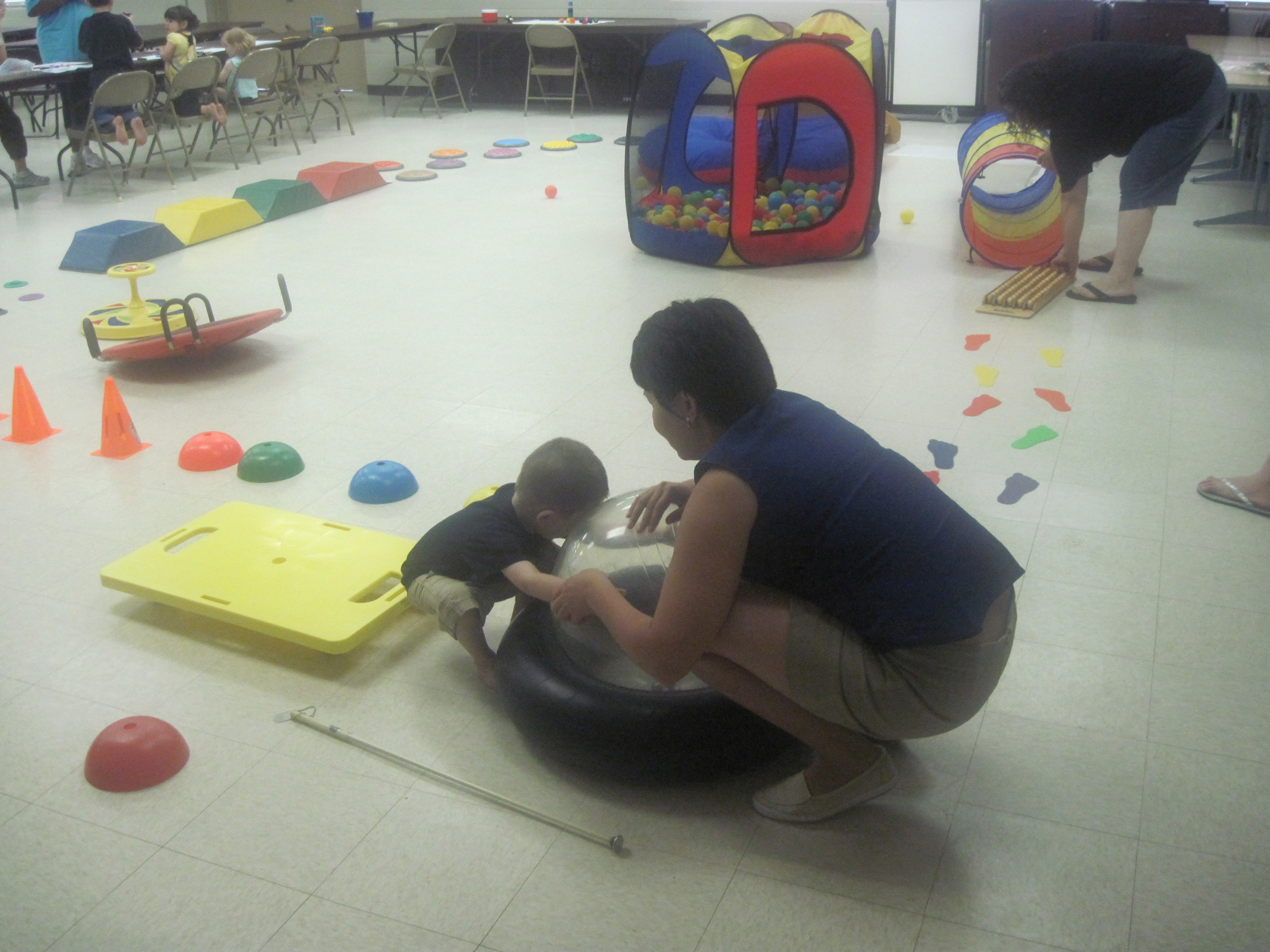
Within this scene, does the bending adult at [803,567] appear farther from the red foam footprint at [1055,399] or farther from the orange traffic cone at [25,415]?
the orange traffic cone at [25,415]

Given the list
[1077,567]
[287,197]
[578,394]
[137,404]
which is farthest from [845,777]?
[287,197]

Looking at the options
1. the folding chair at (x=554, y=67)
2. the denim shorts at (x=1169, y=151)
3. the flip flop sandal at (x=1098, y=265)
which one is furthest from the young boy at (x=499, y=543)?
the folding chair at (x=554, y=67)

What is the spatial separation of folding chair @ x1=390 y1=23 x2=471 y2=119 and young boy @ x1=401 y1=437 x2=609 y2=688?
8867 millimetres

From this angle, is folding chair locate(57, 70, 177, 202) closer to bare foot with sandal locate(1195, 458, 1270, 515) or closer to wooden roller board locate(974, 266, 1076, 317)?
wooden roller board locate(974, 266, 1076, 317)

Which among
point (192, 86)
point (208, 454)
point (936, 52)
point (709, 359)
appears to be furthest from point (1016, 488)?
point (936, 52)

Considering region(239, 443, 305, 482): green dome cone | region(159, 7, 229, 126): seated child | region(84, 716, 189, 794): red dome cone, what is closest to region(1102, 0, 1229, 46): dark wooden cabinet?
region(159, 7, 229, 126): seated child

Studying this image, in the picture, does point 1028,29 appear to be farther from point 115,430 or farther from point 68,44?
point 115,430

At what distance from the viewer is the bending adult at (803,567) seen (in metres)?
1.67

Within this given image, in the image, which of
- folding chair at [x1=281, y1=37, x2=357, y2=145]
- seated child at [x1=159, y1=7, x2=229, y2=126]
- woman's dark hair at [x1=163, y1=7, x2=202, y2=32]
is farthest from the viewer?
folding chair at [x1=281, y1=37, x2=357, y2=145]

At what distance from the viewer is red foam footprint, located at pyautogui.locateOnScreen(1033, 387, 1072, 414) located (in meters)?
3.74

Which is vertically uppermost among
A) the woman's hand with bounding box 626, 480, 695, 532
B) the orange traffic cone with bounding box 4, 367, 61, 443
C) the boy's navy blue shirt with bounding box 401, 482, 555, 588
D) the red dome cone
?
the woman's hand with bounding box 626, 480, 695, 532

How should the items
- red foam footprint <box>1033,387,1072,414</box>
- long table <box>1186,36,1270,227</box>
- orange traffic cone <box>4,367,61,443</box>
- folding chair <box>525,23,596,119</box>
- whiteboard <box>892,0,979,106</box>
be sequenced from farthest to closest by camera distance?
folding chair <box>525,23,596,119</box>, whiteboard <box>892,0,979,106</box>, long table <box>1186,36,1270,227</box>, red foam footprint <box>1033,387,1072,414</box>, orange traffic cone <box>4,367,61,443</box>

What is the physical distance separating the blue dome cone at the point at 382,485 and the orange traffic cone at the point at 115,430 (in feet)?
2.86

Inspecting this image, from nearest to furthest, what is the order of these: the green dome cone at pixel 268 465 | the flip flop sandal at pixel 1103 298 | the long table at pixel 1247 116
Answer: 1. the green dome cone at pixel 268 465
2. the flip flop sandal at pixel 1103 298
3. the long table at pixel 1247 116
